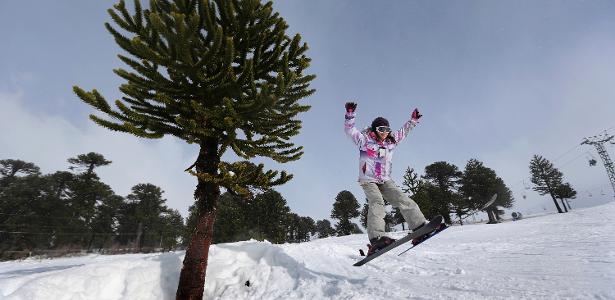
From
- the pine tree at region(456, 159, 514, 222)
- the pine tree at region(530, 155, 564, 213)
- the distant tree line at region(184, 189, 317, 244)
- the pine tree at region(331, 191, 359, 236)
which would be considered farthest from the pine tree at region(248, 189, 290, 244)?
the pine tree at region(530, 155, 564, 213)

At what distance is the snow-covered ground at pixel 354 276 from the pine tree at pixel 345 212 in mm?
36197

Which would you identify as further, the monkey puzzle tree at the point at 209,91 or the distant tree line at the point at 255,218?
the distant tree line at the point at 255,218

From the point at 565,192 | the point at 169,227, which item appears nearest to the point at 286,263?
the point at 169,227

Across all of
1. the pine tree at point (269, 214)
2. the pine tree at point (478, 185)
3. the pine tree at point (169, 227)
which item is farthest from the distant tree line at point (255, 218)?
the pine tree at point (478, 185)

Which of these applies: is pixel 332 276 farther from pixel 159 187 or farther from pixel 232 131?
pixel 159 187

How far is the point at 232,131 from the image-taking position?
5121 millimetres

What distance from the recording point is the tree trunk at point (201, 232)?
194 inches

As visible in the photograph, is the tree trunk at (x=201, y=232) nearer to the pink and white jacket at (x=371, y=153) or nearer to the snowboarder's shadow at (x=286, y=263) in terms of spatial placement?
the snowboarder's shadow at (x=286, y=263)

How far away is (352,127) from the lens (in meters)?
4.75

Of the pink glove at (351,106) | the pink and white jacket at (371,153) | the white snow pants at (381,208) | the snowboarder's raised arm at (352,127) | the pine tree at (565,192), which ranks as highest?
the pine tree at (565,192)

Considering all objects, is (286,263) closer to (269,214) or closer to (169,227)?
(269,214)

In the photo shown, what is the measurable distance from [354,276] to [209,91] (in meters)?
4.31

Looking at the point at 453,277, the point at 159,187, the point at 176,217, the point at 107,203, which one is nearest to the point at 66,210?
the point at 107,203

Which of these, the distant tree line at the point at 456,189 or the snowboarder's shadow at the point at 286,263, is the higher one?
the distant tree line at the point at 456,189
